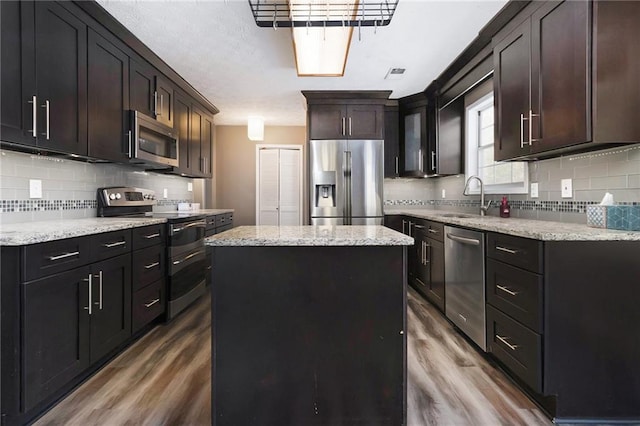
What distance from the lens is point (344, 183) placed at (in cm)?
395

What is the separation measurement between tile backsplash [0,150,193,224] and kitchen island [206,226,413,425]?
4.93 feet

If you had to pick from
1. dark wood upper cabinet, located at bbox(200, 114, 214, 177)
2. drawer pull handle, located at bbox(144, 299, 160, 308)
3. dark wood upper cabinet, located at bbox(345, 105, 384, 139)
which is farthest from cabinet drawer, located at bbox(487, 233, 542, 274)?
dark wood upper cabinet, located at bbox(200, 114, 214, 177)

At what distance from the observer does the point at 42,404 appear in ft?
5.42

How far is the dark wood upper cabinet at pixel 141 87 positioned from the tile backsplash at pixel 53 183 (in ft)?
1.95

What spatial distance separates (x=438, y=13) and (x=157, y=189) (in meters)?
3.29

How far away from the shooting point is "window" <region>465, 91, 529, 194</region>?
2.87 metres

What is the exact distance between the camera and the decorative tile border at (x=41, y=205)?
1.93m

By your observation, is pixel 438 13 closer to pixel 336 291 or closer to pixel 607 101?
pixel 607 101

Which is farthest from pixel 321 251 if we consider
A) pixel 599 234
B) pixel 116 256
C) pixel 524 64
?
pixel 524 64

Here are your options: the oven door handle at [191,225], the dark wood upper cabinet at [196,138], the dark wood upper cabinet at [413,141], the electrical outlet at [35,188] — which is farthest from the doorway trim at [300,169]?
the electrical outlet at [35,188]

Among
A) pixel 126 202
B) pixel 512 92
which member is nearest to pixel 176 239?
pixel 126 202

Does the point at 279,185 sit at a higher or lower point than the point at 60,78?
lower

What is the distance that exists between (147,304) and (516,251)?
8.44 ft

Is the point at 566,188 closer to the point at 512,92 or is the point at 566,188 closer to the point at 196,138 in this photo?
the point at 512,92
